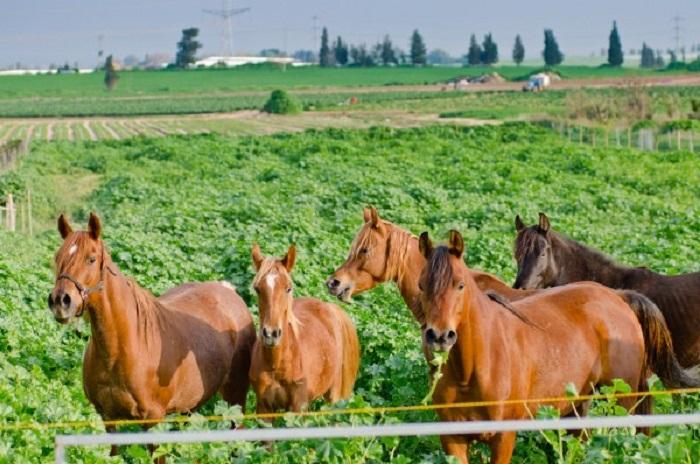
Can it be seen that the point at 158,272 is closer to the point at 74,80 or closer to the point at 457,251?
the point at 457,251

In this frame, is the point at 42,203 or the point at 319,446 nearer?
the point at 319,446

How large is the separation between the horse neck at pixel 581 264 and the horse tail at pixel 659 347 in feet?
4.71

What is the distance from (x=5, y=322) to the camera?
1214 cm

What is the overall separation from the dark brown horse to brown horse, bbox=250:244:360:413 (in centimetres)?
214

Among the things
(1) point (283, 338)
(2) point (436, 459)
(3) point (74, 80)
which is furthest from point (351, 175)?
(3) point (74, 80)

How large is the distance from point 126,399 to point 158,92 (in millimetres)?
151672

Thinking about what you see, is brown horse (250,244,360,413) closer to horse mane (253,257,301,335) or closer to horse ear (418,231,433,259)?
horse mane (253,257,301,335)

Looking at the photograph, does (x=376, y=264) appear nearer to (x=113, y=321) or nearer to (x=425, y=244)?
(x=425, y=244)

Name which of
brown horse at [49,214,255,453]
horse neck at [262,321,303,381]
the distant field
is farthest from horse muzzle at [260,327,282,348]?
the distant field

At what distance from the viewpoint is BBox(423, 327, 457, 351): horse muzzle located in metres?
7.30

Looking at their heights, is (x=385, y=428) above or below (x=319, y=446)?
above

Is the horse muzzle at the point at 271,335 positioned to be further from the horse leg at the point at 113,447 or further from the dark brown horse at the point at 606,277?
the dark brown horse at the point at 606,277

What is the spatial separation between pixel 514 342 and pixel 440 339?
2.78ft

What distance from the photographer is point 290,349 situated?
9070 mm
